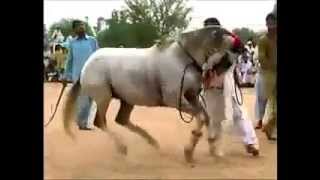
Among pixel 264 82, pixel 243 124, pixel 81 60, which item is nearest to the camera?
pixel 264 82

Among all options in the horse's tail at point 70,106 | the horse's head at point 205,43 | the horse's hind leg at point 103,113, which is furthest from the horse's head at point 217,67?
the horse's tail at point 70,106

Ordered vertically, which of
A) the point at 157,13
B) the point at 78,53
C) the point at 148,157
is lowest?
the point at 148,157

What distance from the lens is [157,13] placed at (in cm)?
225

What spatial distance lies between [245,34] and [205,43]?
250mm

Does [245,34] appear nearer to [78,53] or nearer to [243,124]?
[243,124]

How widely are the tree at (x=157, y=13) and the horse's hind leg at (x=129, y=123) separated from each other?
1.50 ft

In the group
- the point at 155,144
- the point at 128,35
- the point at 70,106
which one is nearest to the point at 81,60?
the point at 70,106

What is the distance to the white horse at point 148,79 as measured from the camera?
2617 mm

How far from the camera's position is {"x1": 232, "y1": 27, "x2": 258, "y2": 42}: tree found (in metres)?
2.38

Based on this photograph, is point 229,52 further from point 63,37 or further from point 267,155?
point 63,37

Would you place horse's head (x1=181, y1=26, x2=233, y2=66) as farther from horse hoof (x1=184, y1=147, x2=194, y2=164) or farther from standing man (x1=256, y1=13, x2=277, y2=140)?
horse hoof (x1=184, y1=147, x2=194, y2=164)
